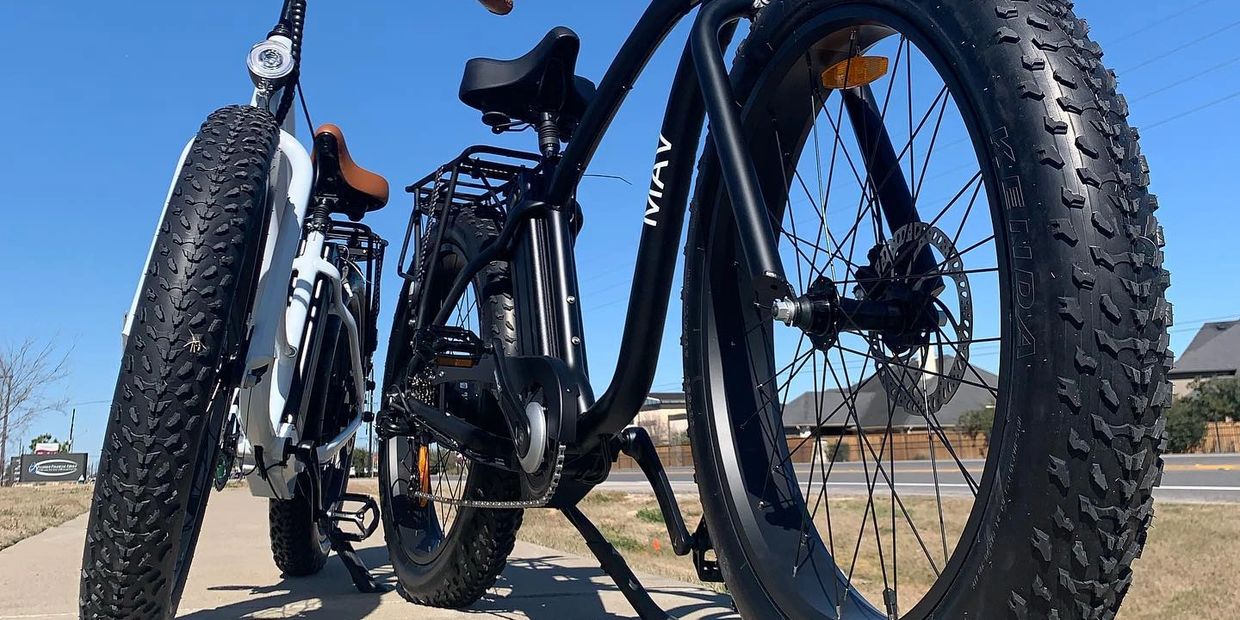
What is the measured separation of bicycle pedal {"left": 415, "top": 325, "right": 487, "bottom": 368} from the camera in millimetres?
3109

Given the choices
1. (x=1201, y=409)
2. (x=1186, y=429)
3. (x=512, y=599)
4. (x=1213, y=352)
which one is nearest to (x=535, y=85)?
(x=512, y=599)

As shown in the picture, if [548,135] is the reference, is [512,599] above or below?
below

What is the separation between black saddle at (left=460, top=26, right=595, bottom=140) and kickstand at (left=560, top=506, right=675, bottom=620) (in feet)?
4.50

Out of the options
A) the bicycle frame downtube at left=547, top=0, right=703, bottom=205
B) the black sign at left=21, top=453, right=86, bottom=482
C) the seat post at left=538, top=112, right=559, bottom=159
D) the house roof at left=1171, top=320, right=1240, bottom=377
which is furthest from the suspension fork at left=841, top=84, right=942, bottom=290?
the house roof at left=1171, top=320, right=1240, bottom=377

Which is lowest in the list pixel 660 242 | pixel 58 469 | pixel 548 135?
pixel 58 469

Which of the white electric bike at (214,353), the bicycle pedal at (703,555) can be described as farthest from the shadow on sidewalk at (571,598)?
the bicycle pedal at (703,555)

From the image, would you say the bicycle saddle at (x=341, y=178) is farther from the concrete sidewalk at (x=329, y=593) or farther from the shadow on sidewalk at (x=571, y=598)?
the shadow on sidewalk at (x=571, y=598)

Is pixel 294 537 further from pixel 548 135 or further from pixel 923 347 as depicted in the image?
pixel 923 347

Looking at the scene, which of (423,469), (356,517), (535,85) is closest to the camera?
(535,85)

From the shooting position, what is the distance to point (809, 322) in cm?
150

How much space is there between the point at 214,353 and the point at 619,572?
3.96ft

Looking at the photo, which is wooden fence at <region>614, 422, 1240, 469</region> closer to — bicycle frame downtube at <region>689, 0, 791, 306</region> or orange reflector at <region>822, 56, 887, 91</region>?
bicycle frame downtube at <region>689, 0, 791, 306</region>

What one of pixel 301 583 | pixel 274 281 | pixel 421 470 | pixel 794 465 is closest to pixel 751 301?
pixel 794 465

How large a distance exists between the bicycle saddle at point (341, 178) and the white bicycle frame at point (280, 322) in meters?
0.54
